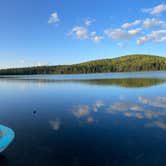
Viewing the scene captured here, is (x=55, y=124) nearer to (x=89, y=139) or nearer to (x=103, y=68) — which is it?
(x=89, y=139)

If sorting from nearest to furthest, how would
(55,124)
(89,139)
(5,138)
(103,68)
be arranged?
Answer: 1. (5,138)
2. (89,139)
3. (55,124)
4. (103,68)

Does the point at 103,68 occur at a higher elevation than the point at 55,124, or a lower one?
higher

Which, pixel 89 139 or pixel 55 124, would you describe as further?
pixel 55 124

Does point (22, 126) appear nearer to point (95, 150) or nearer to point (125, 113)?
point (95, 150)

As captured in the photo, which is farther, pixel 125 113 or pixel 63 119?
pixel 125 113

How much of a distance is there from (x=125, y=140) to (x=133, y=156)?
151 centimetres

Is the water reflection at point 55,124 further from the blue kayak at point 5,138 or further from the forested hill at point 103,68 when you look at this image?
the forested hill at point 103,68

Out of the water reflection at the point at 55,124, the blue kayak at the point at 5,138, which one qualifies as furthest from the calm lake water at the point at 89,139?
the blue kayak at the point at 5,138

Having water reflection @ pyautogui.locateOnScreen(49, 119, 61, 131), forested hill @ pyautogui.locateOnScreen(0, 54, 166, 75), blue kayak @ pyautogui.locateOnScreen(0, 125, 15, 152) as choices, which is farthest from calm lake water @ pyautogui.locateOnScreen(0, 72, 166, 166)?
forested hill @ pyautogui.locateOnScreen(0, 54, 166, 75)

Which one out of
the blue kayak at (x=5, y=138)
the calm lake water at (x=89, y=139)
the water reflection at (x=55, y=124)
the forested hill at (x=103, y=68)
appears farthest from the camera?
the forested hill at (x=103, y=68)

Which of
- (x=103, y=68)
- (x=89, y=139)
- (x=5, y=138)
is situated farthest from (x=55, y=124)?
(x=103, y=68)

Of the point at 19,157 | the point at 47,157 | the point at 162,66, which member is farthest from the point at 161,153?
the point at 162,66

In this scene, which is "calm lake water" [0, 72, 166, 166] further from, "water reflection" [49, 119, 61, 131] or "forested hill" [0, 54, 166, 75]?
"forested hill" [0, 54, 166, 75]

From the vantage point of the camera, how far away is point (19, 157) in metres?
6.96
